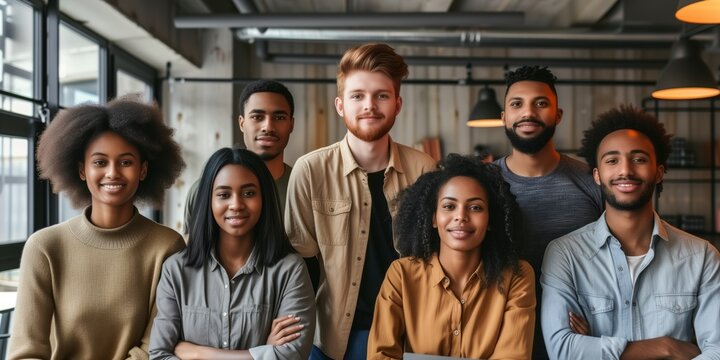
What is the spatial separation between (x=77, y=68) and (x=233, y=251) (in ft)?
8.57

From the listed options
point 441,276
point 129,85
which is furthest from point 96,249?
point 129,85

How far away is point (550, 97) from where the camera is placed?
2.37 m

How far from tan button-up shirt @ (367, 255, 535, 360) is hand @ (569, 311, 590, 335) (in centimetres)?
13

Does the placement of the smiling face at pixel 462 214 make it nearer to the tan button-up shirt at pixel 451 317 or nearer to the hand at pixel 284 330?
the tan button-up shirt at pixel 451 317

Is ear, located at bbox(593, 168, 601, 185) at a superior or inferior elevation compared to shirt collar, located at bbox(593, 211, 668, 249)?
superior

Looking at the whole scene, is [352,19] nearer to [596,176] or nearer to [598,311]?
[596,176]

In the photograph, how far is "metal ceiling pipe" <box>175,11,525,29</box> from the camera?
14.2 feet

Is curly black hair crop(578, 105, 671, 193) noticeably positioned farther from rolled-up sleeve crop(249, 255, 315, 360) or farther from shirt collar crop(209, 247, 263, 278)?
shirt collar crop(209, 247, 263, 278)

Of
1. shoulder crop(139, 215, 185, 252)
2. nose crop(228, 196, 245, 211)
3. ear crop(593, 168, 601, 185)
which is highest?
ear crop(593, 168, 601, 185)

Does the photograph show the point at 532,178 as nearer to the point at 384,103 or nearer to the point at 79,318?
the point at 384,103

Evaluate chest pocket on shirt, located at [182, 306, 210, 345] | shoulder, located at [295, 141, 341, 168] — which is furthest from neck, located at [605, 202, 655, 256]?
chest pocket on shirt, located at [182, 306, 210, 345]

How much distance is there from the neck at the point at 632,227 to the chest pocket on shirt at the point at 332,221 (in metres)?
0.87

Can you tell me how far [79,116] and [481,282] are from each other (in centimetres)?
141

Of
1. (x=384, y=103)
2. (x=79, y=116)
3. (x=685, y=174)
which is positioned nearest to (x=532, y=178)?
(x=384, y=103)
